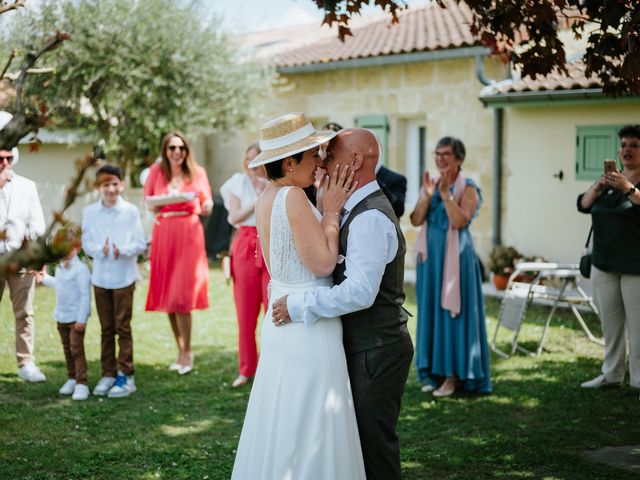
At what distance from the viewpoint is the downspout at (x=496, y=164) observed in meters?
13.4

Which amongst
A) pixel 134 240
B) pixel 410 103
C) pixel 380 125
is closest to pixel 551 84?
pixel 410 103

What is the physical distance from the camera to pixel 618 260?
22.4 feet

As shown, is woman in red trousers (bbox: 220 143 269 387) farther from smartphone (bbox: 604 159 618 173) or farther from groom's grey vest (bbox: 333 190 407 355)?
groom's grey vest (bbox: 333 190 407 355)

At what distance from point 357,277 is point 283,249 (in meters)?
0.38

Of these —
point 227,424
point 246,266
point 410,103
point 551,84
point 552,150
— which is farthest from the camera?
point 410,103

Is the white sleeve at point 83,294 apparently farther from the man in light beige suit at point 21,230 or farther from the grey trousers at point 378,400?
the grey trousers at point 378,400

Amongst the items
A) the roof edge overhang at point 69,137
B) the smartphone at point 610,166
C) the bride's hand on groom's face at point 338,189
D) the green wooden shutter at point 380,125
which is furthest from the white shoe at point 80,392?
the green wooden shutter at point 380,125

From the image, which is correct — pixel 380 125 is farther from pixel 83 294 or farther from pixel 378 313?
pixel 378 313

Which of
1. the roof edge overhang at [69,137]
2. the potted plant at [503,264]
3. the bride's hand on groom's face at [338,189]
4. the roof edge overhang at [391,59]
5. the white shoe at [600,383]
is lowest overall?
the white shoe at [600,383]

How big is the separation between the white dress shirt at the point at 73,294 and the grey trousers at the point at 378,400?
348 cm

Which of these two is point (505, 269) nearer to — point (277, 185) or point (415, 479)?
point (415, 479)

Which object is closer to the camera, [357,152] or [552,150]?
[357,152]

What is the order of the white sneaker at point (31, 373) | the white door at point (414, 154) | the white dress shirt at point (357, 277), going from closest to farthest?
the white dress shirt at point (357, 277), the white sneaker at point (31, 373), the white door at point (414, 154)

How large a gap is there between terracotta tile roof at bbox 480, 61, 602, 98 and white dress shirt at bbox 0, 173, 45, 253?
7181 mm
